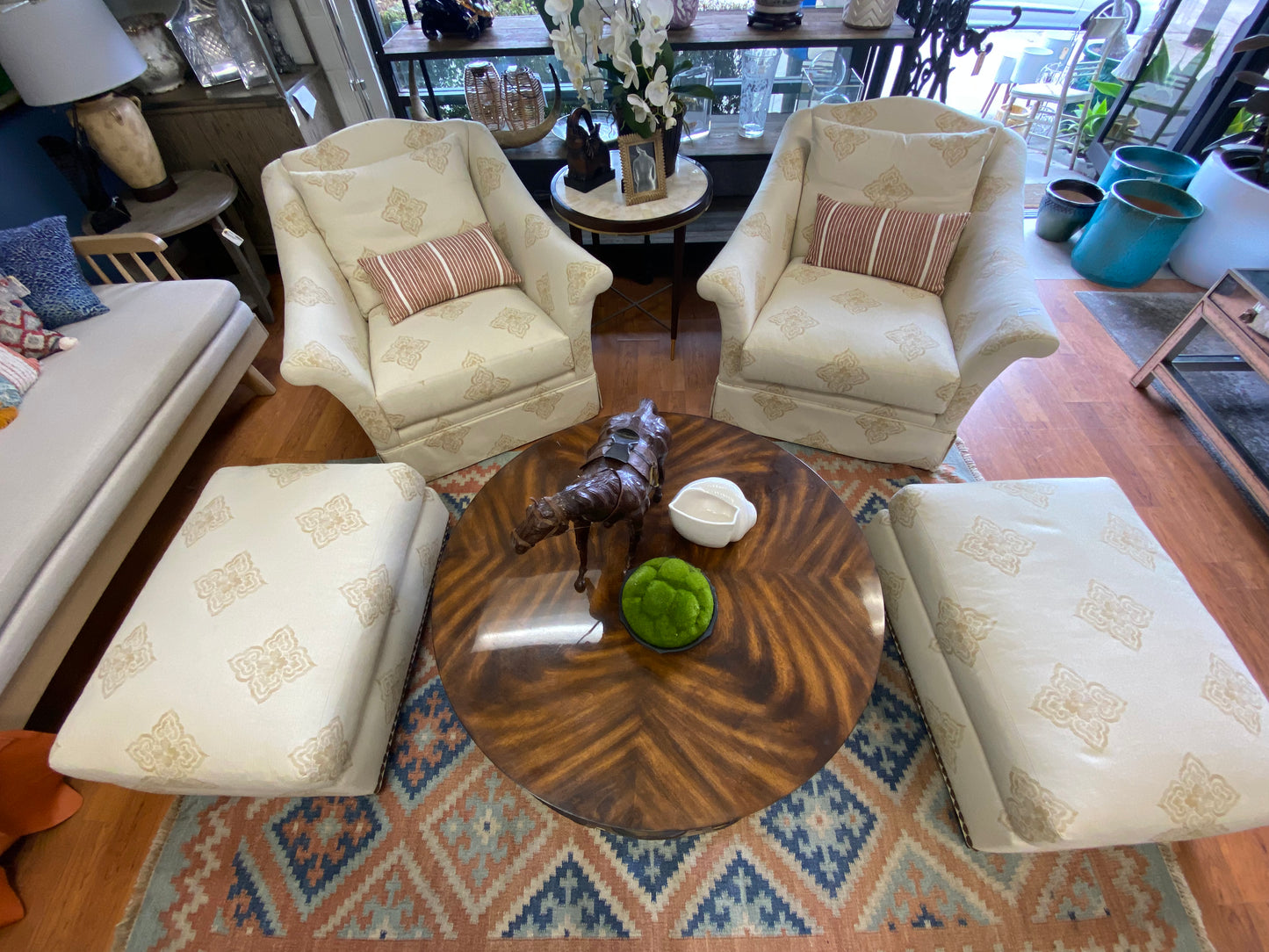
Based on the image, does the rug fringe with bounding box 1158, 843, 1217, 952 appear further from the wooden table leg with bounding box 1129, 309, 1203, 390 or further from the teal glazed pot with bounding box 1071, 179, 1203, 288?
the teal glazed pot with bounding box 1071, 179, 1203, 288

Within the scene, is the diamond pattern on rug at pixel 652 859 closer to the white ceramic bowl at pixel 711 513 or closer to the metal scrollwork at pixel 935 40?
the white ceramic bowl at pixel 711 513

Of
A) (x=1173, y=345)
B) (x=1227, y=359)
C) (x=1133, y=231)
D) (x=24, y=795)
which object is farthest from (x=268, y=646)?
(x=1133, y=231)

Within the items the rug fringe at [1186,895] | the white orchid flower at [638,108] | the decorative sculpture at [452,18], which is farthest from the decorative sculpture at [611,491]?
the decorative sculpture at [452,18]

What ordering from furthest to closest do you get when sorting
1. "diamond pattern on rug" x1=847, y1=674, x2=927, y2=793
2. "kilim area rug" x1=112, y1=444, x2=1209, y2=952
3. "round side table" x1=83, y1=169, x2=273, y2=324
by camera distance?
"round side table" x1=83, y1=169, x2=273, y2=324, "diamond pattern on rug" x1=847, y1=674, x2=927, y2=793, "kilim area rug" x1=112, y1=444, x2=1209, y2=952

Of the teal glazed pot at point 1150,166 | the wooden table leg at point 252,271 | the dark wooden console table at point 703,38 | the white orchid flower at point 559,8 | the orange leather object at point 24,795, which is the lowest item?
the orange leather object at point 24,795

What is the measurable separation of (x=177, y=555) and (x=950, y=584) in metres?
1.75

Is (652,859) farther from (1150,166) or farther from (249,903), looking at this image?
(1150,166)

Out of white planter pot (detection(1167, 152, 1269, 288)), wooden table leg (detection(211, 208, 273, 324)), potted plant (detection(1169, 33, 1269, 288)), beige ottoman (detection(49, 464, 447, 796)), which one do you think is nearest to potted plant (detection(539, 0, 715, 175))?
beige ottoman (detection(49, 464, 447, 796))

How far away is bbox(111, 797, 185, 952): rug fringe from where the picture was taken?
117 cm

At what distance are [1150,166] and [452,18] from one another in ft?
10.2

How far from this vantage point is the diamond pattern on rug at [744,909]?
1.15 metres

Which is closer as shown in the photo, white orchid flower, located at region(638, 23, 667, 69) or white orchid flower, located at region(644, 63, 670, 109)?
white orchid flower, located at region(638, 23, 667, 69)

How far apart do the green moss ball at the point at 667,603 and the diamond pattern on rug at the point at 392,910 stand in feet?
2.53

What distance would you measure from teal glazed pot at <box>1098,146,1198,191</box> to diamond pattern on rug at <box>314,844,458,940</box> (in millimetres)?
3646
